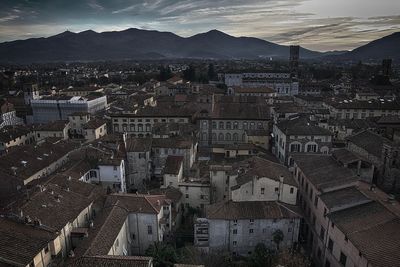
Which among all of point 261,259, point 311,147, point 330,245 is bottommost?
point 261,259

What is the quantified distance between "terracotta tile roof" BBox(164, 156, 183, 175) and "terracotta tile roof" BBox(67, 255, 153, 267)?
21413 mm

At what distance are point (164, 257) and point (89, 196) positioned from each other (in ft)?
43.5

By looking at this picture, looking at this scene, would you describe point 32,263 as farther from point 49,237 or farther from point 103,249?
point 103,249

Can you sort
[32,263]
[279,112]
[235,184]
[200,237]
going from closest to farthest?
[32,263], [200,237], [235,184], [279,112]

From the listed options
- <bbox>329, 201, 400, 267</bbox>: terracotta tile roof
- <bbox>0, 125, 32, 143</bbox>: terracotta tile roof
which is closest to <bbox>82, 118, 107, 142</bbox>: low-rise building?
<bbox>0, 125, 32, 143</bbox>: terracotta tile roof

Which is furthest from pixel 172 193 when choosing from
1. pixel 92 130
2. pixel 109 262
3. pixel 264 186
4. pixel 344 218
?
pixel 92 130

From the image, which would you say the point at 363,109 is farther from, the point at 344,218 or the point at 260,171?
the point at 344,218

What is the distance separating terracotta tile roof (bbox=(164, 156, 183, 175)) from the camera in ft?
154

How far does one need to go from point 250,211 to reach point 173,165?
16.3 meters

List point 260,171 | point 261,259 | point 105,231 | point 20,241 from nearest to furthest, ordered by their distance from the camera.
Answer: point 20,241, point 105,231, point 261,259, point 260,171

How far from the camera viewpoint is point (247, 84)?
5876 inches

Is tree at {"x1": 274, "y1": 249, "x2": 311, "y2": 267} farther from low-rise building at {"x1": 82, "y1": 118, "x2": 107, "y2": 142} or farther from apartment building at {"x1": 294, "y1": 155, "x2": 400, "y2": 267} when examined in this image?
low-rise building at {"x1": 82, "y1": 118, "x2": 107, "y2": 142}

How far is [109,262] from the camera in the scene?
25.1m

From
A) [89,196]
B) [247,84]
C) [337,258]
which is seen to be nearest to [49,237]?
[89,196]
